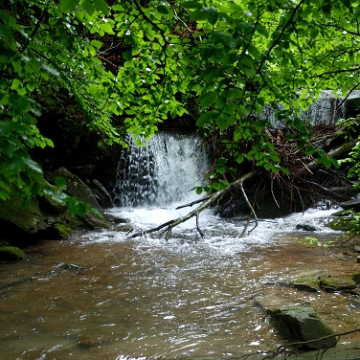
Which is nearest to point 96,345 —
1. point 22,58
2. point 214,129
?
point 22,58

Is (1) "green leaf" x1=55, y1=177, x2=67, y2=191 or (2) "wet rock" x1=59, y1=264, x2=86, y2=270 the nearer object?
(1) "green leaf" x1=55, y1=177, x2=67, y2=191

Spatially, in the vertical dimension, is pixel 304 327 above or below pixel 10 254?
below

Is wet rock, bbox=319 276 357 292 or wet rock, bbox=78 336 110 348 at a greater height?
wet rock, bbox=78 336 110 348

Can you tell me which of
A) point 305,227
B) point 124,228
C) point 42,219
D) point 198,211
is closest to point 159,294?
point 198,211

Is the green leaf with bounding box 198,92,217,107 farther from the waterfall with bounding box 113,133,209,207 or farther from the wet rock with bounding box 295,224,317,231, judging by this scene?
the waterfall with bounding box 113,133,209,207

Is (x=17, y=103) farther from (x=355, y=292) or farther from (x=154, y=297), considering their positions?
(x=355, y=292)

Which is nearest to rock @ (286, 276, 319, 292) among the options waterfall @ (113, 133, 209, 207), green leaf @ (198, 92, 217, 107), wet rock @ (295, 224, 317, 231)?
green leaf @ (198, 92, 217, 107)

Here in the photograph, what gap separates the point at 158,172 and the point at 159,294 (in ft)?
25.4

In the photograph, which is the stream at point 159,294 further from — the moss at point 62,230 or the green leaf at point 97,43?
the green leaf at point 97,43

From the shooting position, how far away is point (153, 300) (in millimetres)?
3979

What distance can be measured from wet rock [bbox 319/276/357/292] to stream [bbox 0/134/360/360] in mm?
135

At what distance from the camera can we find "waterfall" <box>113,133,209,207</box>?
11445mm

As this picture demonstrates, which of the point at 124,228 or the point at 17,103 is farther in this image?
the point at 124,228

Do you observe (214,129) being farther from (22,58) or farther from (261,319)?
(22,58)
